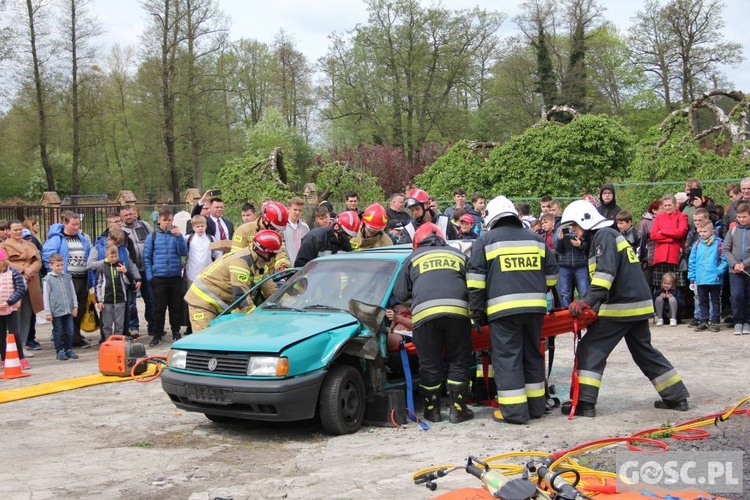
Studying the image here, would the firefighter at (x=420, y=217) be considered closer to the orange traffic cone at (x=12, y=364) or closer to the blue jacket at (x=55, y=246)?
the blue jacket at (x=55, y=246)

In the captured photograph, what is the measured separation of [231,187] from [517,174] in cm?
905

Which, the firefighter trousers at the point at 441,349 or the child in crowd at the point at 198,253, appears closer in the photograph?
the firefighter trousers at the point at 441,349

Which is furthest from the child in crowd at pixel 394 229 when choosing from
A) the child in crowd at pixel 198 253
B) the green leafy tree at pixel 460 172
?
the green leafy tree at pixel 460 172

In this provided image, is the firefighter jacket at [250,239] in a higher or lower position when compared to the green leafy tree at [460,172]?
lower

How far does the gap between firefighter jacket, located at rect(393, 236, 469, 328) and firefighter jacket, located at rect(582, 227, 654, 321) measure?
1198 mm

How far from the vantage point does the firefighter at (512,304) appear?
6832 mm

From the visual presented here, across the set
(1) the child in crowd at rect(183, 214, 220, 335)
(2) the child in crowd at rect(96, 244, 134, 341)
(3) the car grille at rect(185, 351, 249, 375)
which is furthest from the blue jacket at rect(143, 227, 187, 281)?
(3) the car grille at rect(185, 351, 249, 375)

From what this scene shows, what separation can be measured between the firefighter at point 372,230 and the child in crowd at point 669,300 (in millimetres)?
5316

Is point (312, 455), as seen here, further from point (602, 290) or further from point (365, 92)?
point (365, 92)

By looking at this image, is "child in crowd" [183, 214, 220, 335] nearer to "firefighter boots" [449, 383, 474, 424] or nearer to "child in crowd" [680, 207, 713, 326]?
"firefighter boots" [449, 383, 474, 424]

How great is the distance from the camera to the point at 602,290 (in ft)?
22.8

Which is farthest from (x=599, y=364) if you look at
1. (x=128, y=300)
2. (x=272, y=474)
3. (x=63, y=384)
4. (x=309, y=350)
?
(x=128, y=300)

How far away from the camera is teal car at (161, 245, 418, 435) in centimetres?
632

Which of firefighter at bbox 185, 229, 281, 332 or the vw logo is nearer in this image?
the vw logo
